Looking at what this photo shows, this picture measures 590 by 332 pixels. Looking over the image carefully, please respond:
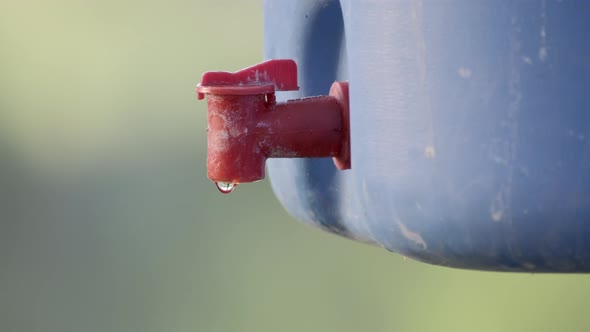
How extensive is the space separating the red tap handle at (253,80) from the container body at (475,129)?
0.10 metres

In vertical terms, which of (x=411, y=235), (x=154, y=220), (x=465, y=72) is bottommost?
(x=154, y=220)

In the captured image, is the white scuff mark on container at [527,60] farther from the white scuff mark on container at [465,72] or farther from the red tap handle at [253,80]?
the red tap handle at [253,80]

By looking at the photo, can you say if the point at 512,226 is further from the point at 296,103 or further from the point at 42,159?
the point at 42,159

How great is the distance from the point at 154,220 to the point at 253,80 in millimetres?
2179

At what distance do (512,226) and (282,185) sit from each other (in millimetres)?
422

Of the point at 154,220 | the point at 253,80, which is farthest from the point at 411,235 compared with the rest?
the point at 154,220

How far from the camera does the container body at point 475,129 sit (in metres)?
0.82

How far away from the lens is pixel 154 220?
3197mm

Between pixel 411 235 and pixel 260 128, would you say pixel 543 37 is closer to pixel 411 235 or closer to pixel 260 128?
pixel 411 235

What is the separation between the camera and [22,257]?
3.36 metres

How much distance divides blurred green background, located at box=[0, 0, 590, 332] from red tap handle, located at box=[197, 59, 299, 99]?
145cm

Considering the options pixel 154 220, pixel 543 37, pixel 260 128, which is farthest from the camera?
pixel 154 220

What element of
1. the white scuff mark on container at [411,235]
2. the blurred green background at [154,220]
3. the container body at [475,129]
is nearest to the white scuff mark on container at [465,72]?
the container body at [475,129]

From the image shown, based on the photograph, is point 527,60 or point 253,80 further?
point 253,80
